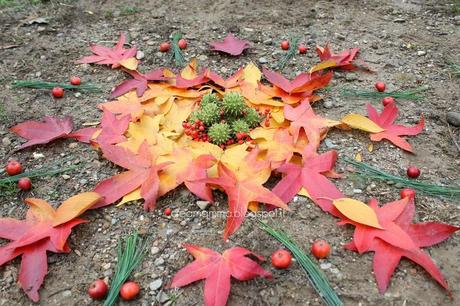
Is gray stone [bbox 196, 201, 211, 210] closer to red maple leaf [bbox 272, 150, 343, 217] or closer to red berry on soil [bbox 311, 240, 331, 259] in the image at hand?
red maple leaf [bbox 272, 150, 343, 217]

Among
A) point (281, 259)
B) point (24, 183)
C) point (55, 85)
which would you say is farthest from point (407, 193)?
point (55, 85)

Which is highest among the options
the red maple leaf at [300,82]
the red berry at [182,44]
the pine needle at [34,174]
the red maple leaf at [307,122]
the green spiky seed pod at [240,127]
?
the red maple leaf at [300,82]

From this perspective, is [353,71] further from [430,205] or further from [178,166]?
[178,166]

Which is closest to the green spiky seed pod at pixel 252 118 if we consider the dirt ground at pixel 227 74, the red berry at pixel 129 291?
the dirt ground at pixel 227 74

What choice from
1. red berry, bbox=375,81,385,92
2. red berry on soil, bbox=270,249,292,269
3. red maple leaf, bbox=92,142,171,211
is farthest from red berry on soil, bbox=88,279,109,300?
red berry, bbox=375,81,385,92

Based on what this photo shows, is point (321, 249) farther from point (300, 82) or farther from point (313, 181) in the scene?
point (300, 82)

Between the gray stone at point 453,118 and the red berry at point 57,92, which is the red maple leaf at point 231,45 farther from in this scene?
the gray stone at point 453,118
